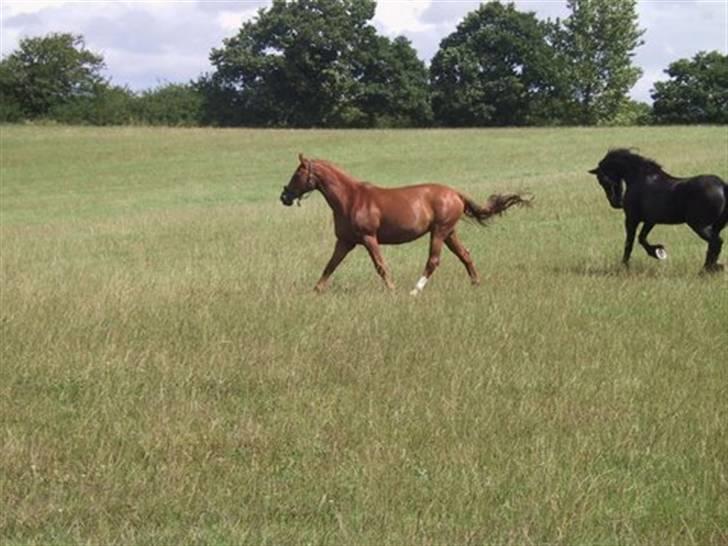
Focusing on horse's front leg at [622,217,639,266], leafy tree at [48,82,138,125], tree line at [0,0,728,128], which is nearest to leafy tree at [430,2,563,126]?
tree line at [0,0,728,128]

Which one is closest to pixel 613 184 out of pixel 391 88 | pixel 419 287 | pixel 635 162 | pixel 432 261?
pixel 635 162

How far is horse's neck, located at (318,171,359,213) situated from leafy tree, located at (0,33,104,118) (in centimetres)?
7054

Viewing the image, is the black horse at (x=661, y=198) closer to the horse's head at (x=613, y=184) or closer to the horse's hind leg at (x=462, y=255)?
the horse's head at (x=613, y=184)

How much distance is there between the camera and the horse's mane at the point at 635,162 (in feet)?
40.0

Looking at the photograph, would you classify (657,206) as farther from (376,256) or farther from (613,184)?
(376,256)

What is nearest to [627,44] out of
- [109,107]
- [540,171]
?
[109,107]

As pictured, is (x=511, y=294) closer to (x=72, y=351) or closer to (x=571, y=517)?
(x=72, y=351)

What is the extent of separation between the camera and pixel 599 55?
85.6m

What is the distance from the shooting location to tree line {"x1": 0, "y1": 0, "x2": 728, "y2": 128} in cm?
7750

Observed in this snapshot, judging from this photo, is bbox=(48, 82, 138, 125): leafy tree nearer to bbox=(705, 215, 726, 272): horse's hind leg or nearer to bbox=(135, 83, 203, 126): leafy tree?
bbox=(135, 83, 203, 126): leafy tree

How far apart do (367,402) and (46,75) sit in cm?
7844

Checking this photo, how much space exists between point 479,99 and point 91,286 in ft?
225

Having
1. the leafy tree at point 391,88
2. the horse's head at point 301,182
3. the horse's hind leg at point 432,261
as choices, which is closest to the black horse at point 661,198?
the horse's hind leg at point 432,261

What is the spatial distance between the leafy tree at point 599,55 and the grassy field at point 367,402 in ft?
235
